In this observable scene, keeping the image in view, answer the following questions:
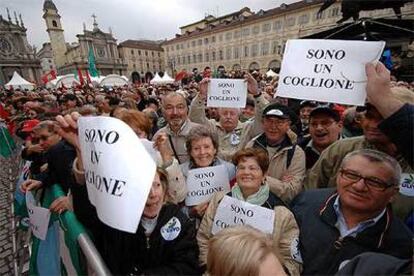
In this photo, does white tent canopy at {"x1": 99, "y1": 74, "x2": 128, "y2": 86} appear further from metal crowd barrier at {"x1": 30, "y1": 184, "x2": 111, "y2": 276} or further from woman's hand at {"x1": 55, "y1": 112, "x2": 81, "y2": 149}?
woman's hand at {"x1": 55, "y1": 112, "x2": 81, "y2": 149}

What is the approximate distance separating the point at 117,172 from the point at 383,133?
59.0 inches

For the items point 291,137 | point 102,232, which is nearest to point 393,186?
point 291,137

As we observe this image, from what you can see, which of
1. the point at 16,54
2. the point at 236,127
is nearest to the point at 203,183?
the point at 236,127

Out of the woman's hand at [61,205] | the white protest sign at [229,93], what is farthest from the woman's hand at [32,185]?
the white protest sign at [229,93]

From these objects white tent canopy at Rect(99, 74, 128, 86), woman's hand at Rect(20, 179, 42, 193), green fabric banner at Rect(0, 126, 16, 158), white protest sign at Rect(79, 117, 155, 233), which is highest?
white tent canopy at Rect(99, 74, 128, 86)

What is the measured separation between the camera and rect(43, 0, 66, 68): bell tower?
52406 millimetres

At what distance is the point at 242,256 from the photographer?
3.63ft

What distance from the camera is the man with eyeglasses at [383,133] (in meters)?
1.16

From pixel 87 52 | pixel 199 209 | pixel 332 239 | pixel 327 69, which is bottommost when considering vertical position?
pixel 199 209

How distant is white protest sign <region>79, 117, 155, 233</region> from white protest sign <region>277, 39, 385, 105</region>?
128 cm

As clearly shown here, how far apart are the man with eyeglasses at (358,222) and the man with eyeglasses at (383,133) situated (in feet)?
0.51

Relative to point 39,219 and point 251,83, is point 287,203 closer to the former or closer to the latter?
point 251,83

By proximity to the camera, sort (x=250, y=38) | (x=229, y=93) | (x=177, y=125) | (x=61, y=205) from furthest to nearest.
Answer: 1. (x=250, y=38)
2. (x=229, y=93)
3. (x=177, y=125)
4. (x=61, y=205)

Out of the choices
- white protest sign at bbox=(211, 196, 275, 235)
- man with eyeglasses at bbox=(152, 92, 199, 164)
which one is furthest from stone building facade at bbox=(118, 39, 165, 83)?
white protest sign at bbox=(211, 196, 275, 235)
